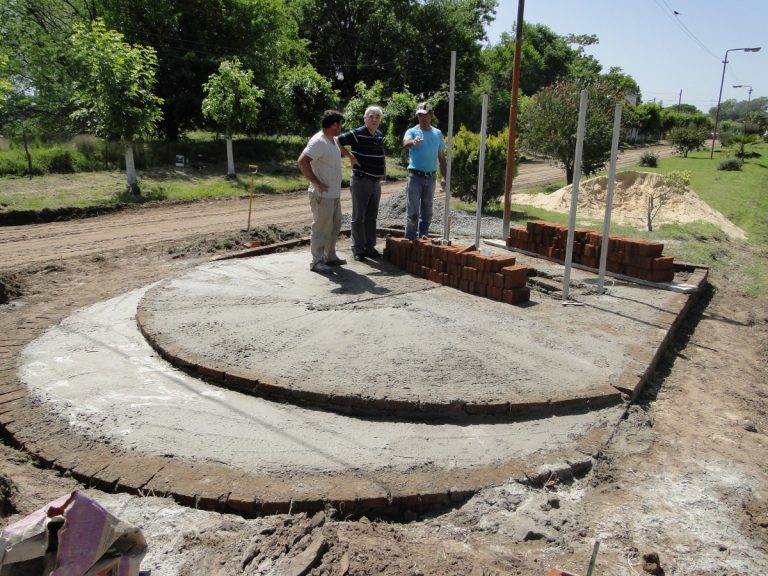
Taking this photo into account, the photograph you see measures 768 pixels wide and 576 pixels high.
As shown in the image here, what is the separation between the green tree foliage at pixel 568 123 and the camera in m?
16.2

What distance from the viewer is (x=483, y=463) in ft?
11.3

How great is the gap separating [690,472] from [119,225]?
36.5ft

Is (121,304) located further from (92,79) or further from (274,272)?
(92,79)

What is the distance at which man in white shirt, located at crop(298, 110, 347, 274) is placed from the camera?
6.43 meters

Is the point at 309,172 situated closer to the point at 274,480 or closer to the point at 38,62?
the point at 274,480

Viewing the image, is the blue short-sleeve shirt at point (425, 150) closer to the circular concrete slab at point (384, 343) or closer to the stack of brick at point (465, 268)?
the stack of brick at point (465, 268)

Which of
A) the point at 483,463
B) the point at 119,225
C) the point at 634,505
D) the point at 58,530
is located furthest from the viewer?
the point at 119,225

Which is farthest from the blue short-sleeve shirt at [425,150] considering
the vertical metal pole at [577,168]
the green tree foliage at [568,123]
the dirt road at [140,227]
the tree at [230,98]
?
the tree at [230,98]

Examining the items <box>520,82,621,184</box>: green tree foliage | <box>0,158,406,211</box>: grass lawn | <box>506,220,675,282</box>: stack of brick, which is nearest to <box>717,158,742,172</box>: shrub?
<box>520,82,621,184</box>: green tree foliage

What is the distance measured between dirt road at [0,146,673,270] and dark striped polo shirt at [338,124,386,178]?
4034 millimetres

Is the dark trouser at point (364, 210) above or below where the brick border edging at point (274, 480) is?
above

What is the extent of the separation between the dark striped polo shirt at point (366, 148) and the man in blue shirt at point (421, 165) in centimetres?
41

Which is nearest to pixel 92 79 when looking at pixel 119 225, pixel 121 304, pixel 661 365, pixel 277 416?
pixel 119 225

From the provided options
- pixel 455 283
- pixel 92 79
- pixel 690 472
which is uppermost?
pixel 92 79
